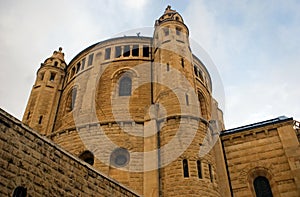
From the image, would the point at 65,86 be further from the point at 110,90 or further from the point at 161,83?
the point at 161,83

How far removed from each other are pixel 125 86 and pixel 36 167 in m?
13.3

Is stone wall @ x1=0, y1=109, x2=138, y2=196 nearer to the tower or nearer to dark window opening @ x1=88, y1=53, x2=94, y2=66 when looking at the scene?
the tower

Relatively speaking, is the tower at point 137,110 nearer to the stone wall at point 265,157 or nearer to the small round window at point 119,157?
the small round window at point 119,157

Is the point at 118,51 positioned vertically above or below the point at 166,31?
below

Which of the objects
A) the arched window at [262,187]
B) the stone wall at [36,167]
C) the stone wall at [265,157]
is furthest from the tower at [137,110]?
the stone wall at [36,167]

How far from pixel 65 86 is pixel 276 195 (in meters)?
16.6

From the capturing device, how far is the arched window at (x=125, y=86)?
64.2ft

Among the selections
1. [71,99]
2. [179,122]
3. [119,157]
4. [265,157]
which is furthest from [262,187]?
[71,99]

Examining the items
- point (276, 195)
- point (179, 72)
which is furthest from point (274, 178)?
point (179, 72)

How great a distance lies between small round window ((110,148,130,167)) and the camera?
1520 centimetres

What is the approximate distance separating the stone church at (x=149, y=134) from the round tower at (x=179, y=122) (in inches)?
2.0

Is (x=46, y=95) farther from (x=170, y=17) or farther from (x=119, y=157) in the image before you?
(x=170, y=17)

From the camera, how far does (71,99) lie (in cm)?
2173

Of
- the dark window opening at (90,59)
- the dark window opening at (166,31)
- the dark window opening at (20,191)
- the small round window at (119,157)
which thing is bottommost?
the dark window opening at (20,191)
